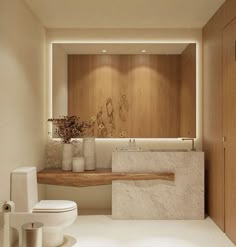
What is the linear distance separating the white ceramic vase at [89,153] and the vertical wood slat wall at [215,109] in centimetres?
155

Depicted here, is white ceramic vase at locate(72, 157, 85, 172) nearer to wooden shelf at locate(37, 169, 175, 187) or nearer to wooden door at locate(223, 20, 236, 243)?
wooden shelf at locate(37, 169, 175, 187)

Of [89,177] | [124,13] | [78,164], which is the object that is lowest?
[89,177]

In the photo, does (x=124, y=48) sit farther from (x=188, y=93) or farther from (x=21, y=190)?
(x=21, y=190)

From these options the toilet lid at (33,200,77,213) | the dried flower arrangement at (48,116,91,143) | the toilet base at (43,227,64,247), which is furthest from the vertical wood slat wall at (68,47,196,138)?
the toilet base at (43,227,64,247)

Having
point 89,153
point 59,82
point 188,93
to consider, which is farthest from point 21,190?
point 188,93

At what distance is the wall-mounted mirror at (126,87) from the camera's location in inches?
193

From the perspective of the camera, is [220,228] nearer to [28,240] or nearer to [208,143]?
[208,143]

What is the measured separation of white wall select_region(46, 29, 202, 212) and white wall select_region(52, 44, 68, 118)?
0.07 metres

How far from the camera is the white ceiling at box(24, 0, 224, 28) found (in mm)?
3791

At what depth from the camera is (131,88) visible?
4.96 metres

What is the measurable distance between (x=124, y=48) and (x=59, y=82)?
1073 mm

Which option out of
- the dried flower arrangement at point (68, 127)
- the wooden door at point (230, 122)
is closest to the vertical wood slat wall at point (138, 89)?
the dried flower arrangement at point (68, 127)

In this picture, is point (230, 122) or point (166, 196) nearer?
point (230, 122)

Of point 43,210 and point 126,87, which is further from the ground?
point 126,87
